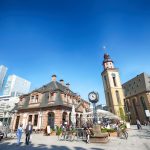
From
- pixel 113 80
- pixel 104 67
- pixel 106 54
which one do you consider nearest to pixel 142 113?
pixel 113 80

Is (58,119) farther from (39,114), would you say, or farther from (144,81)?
(144,81)

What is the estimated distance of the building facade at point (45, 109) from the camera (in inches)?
953

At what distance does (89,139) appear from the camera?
12516mm

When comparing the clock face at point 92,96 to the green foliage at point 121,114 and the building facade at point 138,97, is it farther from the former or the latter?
the green foliage at point 121,114

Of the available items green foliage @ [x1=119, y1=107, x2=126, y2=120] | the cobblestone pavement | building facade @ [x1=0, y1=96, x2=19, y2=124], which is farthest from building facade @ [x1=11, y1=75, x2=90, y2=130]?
green foliage @ [x1=119, y1=107, x2=126, y2=120]

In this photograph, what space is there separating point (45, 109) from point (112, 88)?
3117 centimetres

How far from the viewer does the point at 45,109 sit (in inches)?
986

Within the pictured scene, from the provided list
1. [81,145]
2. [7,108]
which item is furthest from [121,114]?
[81,145]

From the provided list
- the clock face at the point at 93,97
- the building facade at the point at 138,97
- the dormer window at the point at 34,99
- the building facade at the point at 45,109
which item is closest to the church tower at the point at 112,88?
the building facade at the point at 138,97

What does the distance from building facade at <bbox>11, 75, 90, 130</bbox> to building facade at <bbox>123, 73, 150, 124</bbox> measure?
967 inches

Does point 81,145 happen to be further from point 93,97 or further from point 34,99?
point 34,99

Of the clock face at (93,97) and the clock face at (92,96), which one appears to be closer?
the clock face at (93,97)

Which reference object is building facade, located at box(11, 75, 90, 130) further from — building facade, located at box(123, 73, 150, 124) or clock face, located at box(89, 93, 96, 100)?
building facade, located at box(123, 73, 150, 124)

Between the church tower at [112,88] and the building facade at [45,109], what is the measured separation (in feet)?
73.7
